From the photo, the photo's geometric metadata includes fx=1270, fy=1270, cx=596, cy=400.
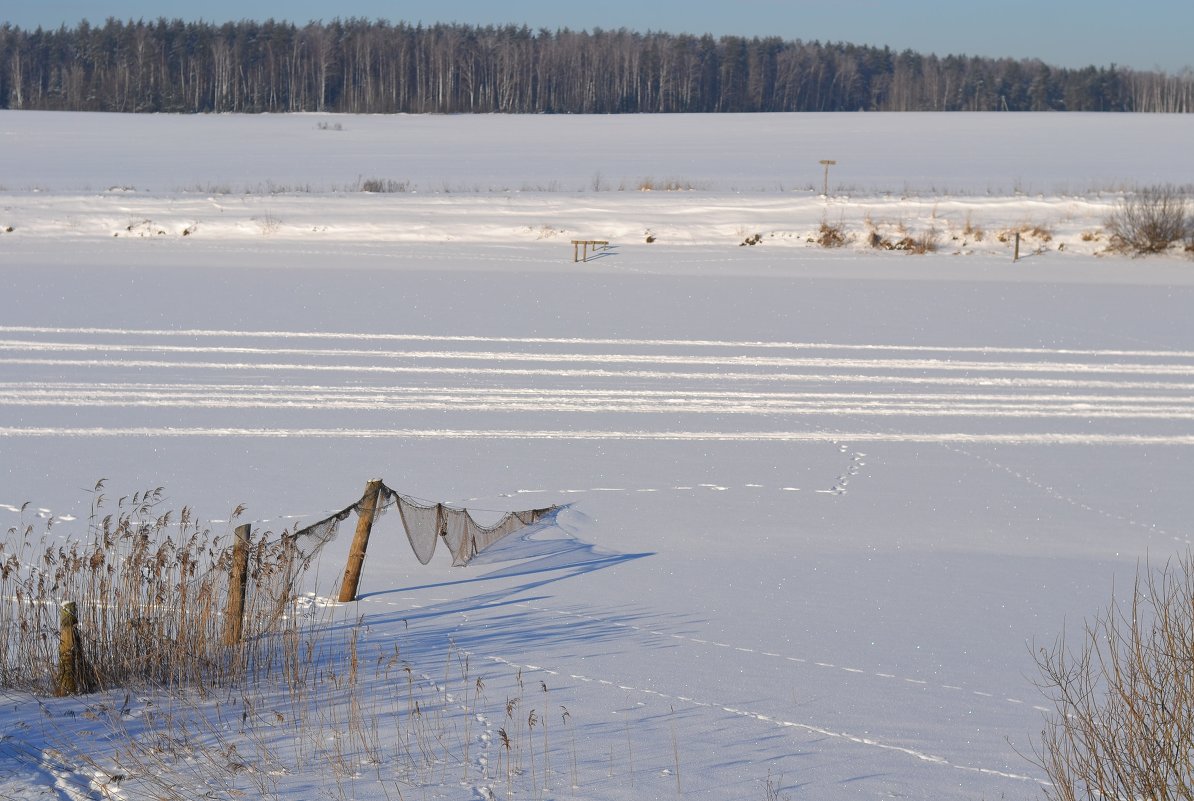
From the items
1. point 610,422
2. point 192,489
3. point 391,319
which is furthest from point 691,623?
point 391,319

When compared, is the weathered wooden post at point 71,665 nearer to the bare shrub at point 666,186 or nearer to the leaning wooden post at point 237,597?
the leaning wooden post at point 237,597

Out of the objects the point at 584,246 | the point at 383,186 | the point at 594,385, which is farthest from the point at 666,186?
the point at 594,385

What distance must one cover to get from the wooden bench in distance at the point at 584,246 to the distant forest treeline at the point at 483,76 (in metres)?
63.0

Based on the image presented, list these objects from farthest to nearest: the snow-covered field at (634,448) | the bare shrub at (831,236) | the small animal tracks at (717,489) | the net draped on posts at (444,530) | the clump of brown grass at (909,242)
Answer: the bare shrub at (831,236)
the clump of brown grass at (909,242)
the small animal tracks at (717,489)
the net draped on posts at (444,530)
the snow-covered field at (634,448)

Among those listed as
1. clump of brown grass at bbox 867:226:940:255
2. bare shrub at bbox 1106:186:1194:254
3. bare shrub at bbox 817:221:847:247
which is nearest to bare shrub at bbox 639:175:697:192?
bare shrub at bbox 817:221:847:247

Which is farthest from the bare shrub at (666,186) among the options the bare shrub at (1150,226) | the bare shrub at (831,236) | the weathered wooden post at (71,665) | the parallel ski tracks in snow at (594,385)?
the weathered wooden post at (71,665)

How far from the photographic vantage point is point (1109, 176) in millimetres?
40469

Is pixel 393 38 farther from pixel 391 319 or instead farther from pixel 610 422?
pixel 610 422

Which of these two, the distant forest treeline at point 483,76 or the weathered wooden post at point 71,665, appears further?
the distant forest treeline at point 483,76

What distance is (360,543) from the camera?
26.4 feet

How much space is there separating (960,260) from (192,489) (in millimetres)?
20182

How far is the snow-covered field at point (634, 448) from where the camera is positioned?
5.57 m

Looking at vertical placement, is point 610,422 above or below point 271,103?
below

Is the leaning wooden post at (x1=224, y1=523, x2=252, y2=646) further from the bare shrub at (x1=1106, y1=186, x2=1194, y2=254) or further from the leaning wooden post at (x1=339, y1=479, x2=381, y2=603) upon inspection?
the bare shrub at (x1=1106, y1=186, x2=1194, y2=254)
